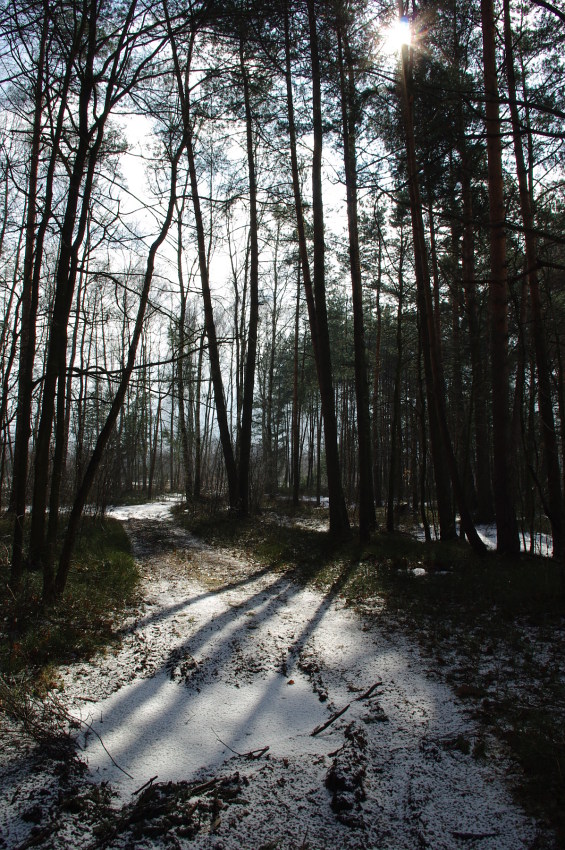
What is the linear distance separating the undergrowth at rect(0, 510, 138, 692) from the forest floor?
23cm

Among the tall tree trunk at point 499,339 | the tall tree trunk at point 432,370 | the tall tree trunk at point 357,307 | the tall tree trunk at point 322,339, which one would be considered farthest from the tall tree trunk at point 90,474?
the tall tree trunk at point 357,307

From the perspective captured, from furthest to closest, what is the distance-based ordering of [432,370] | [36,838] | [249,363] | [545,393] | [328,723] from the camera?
[249,363] < [432,370] < [545,393] < [328,723] < [36,838]

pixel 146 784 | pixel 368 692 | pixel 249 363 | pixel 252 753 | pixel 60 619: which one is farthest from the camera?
pixel 249 363

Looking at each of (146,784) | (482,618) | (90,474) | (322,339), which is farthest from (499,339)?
(146,784)

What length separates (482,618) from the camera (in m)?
5.22

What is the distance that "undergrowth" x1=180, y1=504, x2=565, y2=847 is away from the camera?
276 cm

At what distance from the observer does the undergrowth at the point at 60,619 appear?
3.86 m

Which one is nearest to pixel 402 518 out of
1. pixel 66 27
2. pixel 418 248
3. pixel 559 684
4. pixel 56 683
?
pixel 418 248

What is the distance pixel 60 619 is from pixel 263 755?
116 inches

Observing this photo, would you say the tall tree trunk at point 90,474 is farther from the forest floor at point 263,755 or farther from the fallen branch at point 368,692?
the fallen branch at point 368,692

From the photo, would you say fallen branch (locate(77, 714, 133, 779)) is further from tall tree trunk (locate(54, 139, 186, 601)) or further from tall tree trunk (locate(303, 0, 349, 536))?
tall tree trunk (locate(303, 0, 349, 536))

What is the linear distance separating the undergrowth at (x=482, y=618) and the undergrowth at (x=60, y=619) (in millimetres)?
3021

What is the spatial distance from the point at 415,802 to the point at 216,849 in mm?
1049

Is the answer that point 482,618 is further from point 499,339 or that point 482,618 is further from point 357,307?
point 357,307
